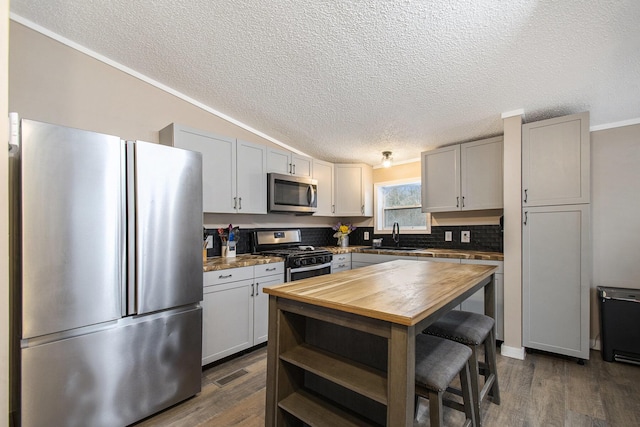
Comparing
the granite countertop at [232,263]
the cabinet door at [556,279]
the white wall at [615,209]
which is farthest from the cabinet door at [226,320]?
the white wall at [615,209]

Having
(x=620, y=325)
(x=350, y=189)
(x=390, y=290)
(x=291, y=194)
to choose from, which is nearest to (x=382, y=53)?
(x=390, y=290)

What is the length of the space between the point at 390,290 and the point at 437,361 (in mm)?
357

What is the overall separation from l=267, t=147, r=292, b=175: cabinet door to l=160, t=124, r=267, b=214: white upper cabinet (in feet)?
0.28

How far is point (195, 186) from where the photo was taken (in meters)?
2.00

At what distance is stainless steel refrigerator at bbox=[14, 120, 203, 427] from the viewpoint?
142 centimetres

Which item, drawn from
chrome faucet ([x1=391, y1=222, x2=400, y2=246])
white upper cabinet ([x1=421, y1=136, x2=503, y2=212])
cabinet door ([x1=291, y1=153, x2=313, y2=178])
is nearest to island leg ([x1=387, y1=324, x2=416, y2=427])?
white upper cabinet ([x1=421, y1=136, x2=503, y2=212])

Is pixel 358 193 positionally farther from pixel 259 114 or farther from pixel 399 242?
pixel 259 114

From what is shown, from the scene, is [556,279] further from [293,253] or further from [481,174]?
[293,253]

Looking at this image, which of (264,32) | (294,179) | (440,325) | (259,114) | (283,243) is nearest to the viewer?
(440,325)

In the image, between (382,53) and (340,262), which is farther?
(340,262)

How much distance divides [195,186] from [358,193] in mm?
2610

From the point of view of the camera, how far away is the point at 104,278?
160 centimetres

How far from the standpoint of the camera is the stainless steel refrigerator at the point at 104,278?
142 centimetres

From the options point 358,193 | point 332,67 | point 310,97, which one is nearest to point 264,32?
point 332,67
